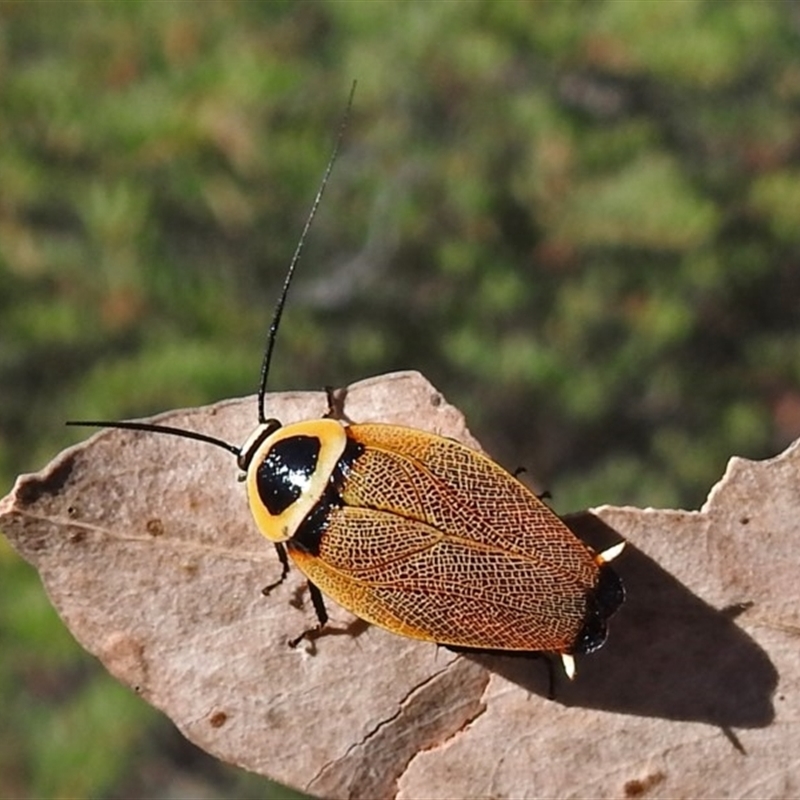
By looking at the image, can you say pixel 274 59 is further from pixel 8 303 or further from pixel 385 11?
pixel 8 303

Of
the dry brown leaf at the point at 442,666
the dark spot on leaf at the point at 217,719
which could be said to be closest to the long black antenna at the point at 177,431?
the dry brown leaf at the point at 442,666

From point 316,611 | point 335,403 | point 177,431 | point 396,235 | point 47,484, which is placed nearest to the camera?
point 47,484

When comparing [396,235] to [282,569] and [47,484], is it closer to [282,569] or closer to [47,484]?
[282,569]

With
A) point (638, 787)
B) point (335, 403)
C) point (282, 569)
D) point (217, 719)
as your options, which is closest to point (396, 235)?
point (335, 403)

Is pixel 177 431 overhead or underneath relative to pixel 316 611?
overhead

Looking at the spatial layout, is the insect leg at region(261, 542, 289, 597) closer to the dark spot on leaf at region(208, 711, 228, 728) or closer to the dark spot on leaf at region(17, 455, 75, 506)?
the dark spot on leaf at region(208, 711, 228, 728)

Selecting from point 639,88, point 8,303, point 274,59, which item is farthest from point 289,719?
point 639,88

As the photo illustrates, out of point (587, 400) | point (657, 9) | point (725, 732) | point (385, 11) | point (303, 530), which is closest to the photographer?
point (725, 732)
